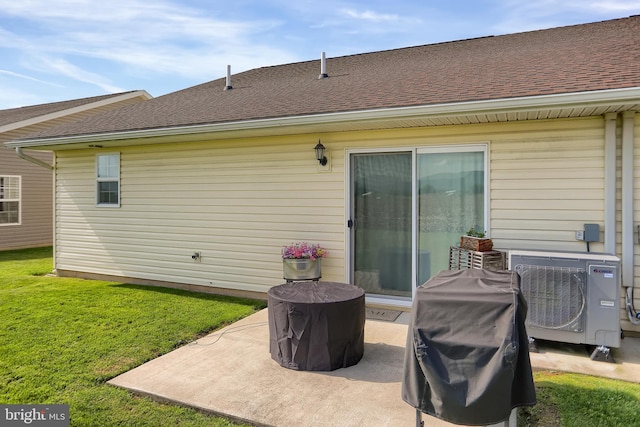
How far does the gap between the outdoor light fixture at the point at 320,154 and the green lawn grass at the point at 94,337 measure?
2.13m

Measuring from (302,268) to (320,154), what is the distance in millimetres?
1527

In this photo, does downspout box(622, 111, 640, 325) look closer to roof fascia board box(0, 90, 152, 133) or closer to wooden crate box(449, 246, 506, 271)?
wooden crate box(449, 246, 506, 271)

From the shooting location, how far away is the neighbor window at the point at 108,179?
7.24m

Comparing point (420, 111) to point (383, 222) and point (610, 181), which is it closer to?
point (383, 222)

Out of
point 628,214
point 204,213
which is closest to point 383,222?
point 628,214

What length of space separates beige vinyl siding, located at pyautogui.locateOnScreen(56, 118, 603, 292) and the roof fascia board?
18.1 feet

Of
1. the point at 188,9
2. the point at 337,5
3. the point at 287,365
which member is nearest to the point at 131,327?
the point at 287,365

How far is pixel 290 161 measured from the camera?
5.75 meters

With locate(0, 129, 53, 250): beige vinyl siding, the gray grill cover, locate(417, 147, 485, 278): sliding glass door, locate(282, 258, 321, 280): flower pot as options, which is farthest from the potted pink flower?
locate(0, 129, 53, 250): beige vinyl siding

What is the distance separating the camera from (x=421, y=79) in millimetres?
5656

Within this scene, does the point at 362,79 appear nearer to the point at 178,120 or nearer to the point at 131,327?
the point at 178,120

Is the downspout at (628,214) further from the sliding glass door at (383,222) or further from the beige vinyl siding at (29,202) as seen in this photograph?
the beige vinyl siding at (29,202)

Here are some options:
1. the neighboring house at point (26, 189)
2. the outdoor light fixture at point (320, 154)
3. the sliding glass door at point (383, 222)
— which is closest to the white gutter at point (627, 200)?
the sliding glass door at point (383, 222)

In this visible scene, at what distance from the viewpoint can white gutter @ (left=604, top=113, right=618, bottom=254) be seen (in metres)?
4.09
